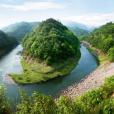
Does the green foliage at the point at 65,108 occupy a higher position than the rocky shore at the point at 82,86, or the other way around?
the green foliage at the point at 65,108

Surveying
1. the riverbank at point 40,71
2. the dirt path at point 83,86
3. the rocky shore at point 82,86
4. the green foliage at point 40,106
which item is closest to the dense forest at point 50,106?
the green foliage at point 40,106

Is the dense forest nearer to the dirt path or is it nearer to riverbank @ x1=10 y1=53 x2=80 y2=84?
the dirt path

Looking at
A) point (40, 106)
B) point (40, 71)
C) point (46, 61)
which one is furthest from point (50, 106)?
point (46, 61)

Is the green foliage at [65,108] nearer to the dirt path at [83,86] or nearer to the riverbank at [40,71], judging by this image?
the dirt path at [83,86]

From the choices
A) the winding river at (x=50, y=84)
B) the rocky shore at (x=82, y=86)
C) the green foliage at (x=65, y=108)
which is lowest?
the winding river at (x=50, y=84)

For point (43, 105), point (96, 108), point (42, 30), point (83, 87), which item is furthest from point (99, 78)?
point (42, 30)

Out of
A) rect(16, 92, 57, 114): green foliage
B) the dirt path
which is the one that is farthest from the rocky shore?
rect(16, 92, 57, 114): green foliage

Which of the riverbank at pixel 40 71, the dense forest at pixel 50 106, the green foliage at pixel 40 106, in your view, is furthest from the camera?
the riverbank at pixel 40 71

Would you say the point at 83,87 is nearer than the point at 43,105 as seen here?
No

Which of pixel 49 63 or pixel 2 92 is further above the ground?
pixel 2 92

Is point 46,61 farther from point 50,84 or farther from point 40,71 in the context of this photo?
point 50,84

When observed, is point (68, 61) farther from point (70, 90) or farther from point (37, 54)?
point (70, 90)
